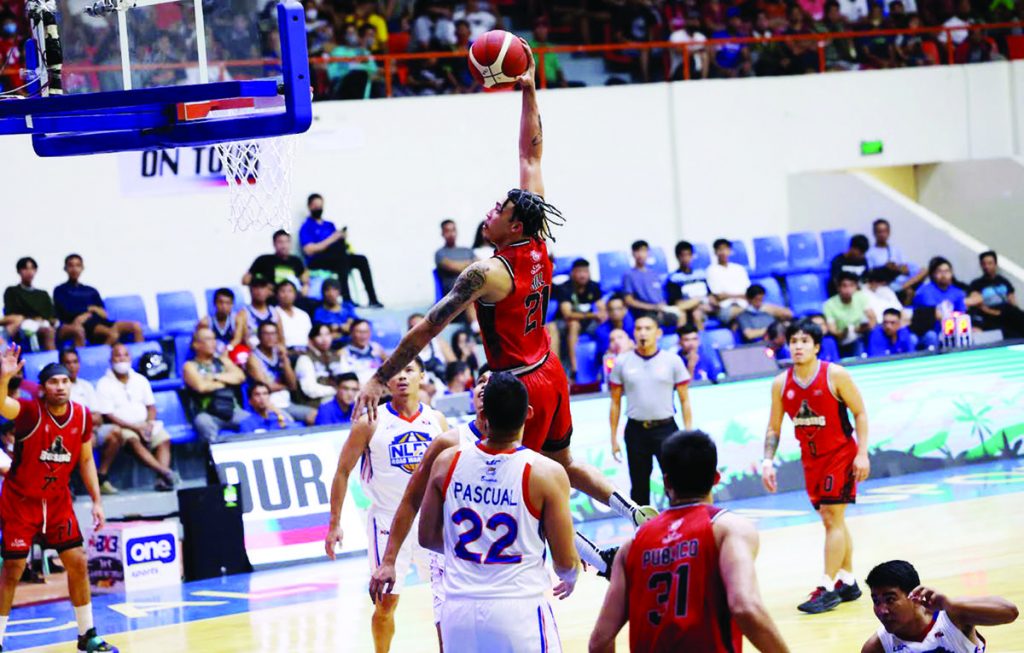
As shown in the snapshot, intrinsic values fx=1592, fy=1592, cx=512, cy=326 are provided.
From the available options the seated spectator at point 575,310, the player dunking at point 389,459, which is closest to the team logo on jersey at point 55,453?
the player dunking at point 389,459

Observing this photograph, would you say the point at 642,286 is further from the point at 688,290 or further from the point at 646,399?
the point at 646,399

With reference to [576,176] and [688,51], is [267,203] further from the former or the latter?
[688,51]

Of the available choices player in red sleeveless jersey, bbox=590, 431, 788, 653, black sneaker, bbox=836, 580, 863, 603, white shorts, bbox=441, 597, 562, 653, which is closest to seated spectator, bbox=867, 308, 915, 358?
black sneaker, bbox=836, 580, 863, 603

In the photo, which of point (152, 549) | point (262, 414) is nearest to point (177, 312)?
Result: point (262, 414)

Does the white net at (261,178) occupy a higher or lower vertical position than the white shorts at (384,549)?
higher

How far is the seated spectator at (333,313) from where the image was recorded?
52.5 ft

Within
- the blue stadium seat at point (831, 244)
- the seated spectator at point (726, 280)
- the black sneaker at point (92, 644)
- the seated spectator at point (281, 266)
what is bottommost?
the black sneaker at point (92, 644)

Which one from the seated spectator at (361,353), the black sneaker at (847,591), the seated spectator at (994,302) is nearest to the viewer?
the black sneaker at (847,591)

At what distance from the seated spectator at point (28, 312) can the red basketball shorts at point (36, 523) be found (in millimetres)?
4519

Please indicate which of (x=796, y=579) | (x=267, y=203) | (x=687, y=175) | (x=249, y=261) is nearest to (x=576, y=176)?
(x=687, y=175)

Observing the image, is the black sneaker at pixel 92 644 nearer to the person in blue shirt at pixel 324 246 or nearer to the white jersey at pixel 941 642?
the white jersey at pixel 941 642

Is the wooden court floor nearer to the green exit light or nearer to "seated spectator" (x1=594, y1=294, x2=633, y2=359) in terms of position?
"seated spectator" (x1=594, y1=294, x2=633, y2=359)

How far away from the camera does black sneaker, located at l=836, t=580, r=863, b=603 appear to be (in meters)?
10.6

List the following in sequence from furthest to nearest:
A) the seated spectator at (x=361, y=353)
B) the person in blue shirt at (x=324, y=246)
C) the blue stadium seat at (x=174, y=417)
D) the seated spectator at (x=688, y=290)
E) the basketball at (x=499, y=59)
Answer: the seated spectator at (x=688, y=290), the person in blue shirt at (x=324, y=246), the seated spectator at (x=361, y=353), the blue stadium seat at (x=174, y=417), the basketball at (x=499, y=59)
